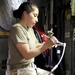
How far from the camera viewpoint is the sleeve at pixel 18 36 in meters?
1.43

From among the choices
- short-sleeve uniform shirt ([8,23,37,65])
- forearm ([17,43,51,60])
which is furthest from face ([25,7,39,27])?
forearm ([17,43,51,60])

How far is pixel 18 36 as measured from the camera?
4.73 feet

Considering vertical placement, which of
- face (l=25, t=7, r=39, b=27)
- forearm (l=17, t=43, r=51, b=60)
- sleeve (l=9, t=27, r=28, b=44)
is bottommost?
forearm (l=17, t=43, r=51, b=60)

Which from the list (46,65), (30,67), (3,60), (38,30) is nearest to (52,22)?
(38,30)

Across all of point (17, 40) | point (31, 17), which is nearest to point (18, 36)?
point (17, 40)

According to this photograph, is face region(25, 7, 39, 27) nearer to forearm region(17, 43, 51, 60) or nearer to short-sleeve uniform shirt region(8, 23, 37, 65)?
short-sleeve uniform shirt region(8, 23, 37, 65)

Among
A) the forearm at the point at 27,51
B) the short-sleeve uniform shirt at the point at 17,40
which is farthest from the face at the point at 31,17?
the forearm at the point at 27,51

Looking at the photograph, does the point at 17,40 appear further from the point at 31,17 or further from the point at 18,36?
the point at 31,17

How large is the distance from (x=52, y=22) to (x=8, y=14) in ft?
1.68

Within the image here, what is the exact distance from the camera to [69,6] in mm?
2123

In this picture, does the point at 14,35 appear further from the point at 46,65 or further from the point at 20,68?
the point at 46,65

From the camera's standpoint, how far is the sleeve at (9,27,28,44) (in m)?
1.43

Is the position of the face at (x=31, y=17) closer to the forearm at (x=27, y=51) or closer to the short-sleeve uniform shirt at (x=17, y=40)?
the short-sleeve uniform shirt at (x=17, y=40)

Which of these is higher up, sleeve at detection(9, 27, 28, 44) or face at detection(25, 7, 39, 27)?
face at detection(25, 7, 39, 27)
